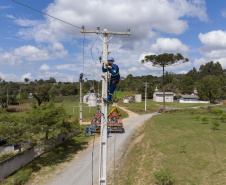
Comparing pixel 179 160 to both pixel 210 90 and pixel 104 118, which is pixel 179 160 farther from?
pixel 210 90

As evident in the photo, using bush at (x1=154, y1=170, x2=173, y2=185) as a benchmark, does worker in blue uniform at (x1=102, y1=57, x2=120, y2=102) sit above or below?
above

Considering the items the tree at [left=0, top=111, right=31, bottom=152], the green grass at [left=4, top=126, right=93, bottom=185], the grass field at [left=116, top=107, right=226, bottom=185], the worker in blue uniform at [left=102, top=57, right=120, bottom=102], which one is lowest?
the green grass at [left=4, top=126, right=93, bottom=185]

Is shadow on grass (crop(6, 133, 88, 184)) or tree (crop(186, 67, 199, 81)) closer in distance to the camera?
shadow on grass (crop(6, 133, 88, 184))

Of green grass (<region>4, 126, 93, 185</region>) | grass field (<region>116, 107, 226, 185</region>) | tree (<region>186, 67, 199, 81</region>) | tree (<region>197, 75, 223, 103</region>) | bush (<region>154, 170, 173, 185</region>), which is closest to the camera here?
bush (<region>154, 170, 173, 185</region>)

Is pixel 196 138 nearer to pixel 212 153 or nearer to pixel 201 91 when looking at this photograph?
pixel 212 153

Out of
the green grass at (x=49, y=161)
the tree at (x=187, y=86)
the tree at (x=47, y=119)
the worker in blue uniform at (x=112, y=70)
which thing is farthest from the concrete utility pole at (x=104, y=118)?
the tree at (x=187, y=86)

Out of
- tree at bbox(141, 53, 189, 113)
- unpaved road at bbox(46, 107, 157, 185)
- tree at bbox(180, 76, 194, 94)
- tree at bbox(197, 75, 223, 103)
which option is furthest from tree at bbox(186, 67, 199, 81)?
unpaved road at bbox(46, 107, 157, 185)

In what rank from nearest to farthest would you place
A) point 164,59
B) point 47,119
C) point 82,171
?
point 82,171
point 47,119
point 164,59

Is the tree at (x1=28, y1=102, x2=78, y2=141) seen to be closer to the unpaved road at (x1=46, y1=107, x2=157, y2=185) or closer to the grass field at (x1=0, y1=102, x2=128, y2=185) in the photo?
the grass field at (x1=0, y1=102, x2=128, y2=185)

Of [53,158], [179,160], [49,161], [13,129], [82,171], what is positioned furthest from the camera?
[53,158]

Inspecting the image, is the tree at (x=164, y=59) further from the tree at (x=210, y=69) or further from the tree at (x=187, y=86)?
the tree at (x=210, y=69)

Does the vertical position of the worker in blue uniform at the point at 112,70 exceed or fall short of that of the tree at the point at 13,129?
it exceeds it

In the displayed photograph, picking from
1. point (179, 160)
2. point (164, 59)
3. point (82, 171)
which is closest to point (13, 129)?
point (82, 171)

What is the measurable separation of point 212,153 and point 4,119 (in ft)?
46.4
